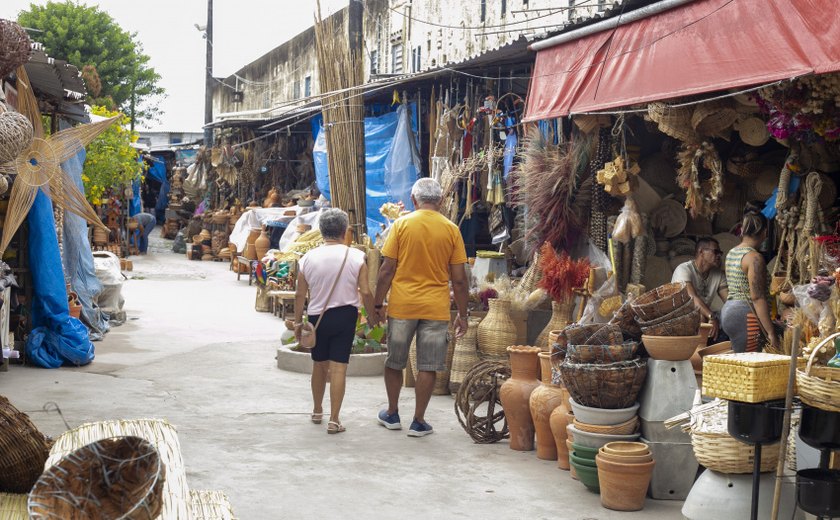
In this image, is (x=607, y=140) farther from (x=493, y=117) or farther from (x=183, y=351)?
(x=183, y=351)

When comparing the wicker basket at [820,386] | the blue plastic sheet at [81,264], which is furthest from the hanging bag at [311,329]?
the blue plastic sheet at [81,264]

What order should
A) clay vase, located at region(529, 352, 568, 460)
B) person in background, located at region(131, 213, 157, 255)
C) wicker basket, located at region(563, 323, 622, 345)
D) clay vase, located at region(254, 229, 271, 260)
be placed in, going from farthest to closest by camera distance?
person in background, located at region(131, 213, 157, 255) < clay vase, located at region(254, 229, 271, 260) < clay vase, located at region(529, 352, 568, 460) < wicker basket, located at region(563, 323, 622, 345)

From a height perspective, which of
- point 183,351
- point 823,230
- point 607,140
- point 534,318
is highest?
point 607,140

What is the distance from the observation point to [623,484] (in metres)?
5.49

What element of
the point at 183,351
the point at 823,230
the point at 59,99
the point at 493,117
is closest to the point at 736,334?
the point at 823,230

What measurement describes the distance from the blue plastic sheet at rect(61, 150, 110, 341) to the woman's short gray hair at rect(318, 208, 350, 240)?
182 inches

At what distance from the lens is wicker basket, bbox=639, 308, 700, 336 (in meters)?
5.76

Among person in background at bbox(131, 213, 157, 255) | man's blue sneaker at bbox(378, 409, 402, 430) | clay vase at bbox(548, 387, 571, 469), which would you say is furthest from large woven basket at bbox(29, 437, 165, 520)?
person in background at bbox(131, 213, 157, 255)

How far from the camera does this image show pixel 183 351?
1111 centimetres

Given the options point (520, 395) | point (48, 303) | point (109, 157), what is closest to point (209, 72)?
point (109, 157)

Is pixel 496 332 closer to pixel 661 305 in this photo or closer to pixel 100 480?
pixel 661 305

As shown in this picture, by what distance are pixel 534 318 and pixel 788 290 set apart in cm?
267

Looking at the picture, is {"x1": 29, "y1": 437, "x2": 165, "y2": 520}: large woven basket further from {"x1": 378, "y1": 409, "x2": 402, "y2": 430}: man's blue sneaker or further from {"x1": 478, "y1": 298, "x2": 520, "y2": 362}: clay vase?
{"x1": 478, "y1": 298, "x2": 520, "y2": 362}: clay vase

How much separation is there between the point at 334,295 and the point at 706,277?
3290 mm
